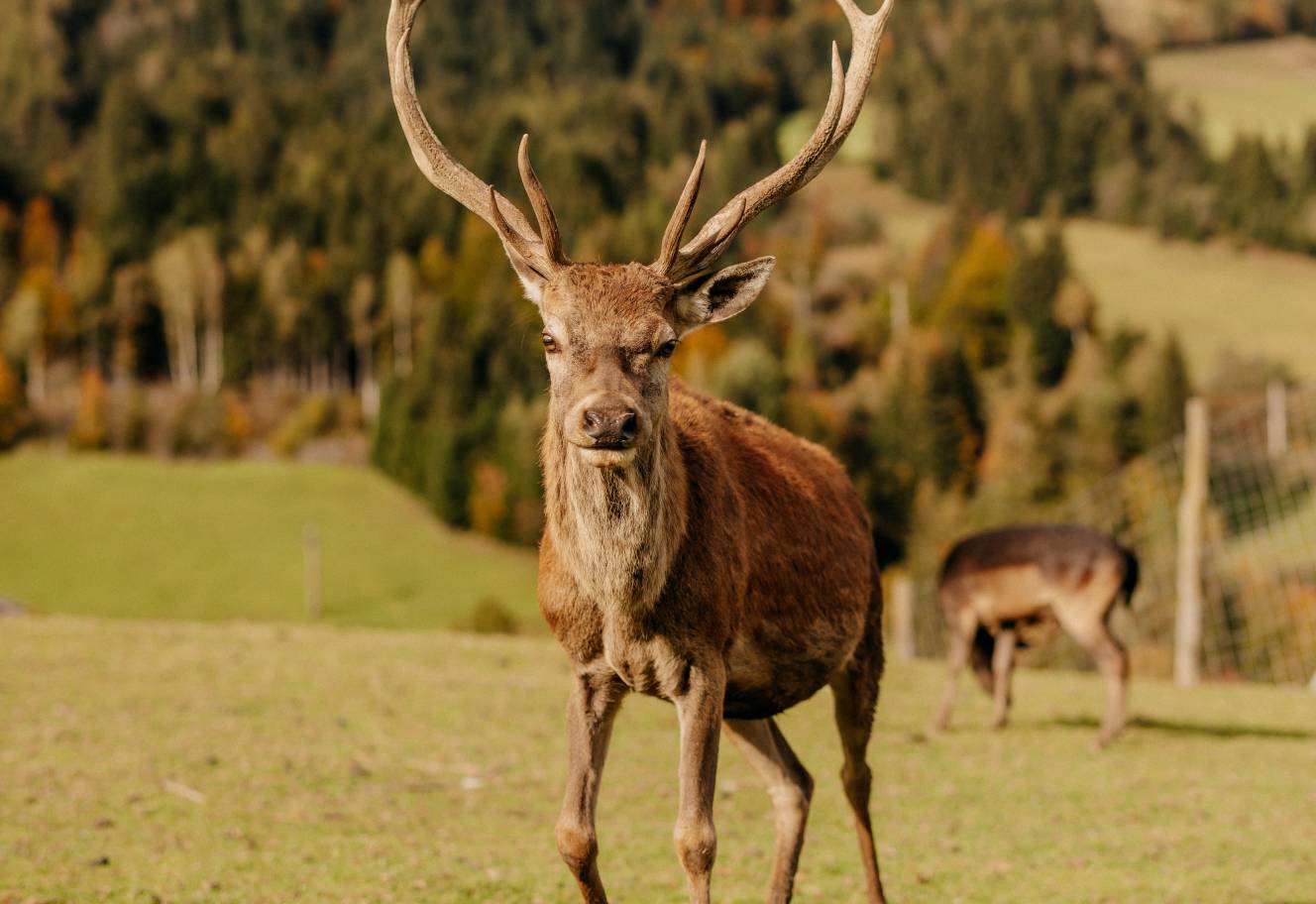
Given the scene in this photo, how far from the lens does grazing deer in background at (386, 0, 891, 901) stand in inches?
219

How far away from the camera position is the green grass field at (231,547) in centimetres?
6284

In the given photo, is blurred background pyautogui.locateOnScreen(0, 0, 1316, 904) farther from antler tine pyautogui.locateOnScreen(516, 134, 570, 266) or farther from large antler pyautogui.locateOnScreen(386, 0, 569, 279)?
antler tine pyautogui.locateOnScreen(516, 134, 570, 266)

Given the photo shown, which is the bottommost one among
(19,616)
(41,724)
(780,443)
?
(19,616)

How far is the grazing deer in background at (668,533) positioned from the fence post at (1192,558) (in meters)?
12.6

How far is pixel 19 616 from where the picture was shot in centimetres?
1784

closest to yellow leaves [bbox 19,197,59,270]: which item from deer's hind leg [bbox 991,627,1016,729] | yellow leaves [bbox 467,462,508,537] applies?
yellow leaves [bbox 467,462,508,537]

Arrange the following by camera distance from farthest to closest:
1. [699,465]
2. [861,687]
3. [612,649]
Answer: [861,687]
[699,465]
[612,649]

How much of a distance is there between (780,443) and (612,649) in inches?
81.7

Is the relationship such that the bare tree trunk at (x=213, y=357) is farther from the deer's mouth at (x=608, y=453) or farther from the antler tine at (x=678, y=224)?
the deer's mouth at (x=608, y=453)

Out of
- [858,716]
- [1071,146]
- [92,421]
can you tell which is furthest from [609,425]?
[1071,146]

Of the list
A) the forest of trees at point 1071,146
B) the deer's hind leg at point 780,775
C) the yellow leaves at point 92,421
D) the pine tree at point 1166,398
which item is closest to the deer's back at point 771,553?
the deer's hind leg at point 780,775

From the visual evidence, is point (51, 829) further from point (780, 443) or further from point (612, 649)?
point (780, 443)

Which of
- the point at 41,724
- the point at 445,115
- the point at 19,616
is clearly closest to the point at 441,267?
the point at 445,115

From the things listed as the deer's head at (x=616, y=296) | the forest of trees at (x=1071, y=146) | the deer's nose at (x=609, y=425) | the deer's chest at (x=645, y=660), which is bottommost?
the deer's chest at (x=645, y=660)
